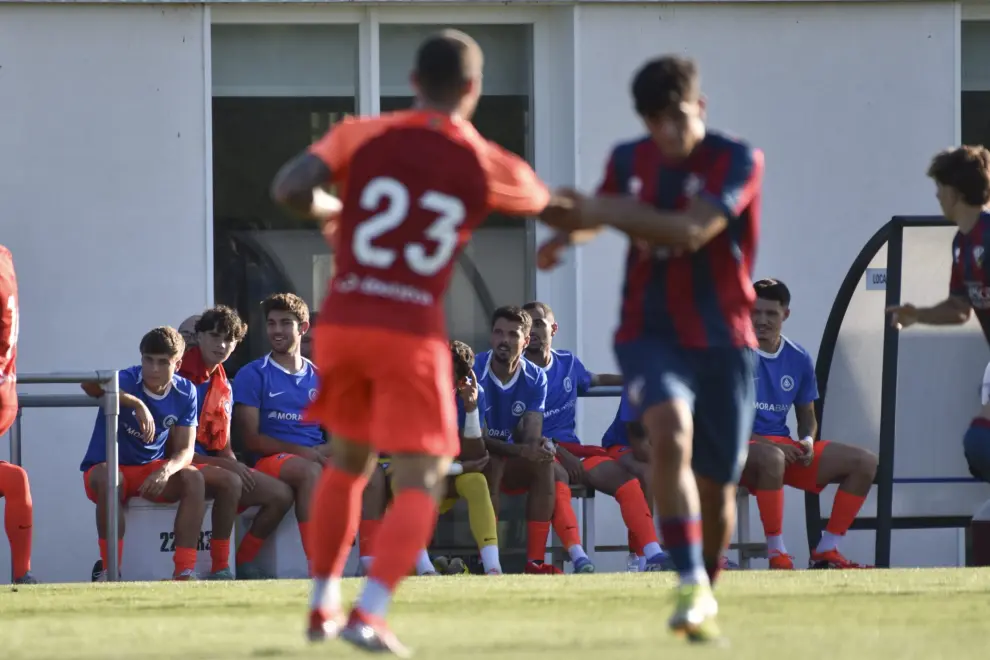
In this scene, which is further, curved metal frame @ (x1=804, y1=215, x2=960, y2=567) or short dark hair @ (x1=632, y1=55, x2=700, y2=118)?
curved metal frame @ (x1=804, y1=215, x2=960, y2=567)

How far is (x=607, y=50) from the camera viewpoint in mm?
12156

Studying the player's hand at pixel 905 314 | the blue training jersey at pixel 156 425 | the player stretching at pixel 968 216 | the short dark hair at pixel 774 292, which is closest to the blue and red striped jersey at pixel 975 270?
the player stretching at pixel 968 216

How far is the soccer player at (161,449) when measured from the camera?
9.75 meters

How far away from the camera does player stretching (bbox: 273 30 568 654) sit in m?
5.03

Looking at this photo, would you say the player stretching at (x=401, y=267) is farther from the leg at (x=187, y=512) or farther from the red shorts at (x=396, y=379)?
the leg at (x=187, y=512)

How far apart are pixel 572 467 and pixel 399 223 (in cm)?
590

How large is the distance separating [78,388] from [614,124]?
3845 mm

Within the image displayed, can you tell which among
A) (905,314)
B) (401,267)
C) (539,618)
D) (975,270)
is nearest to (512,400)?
(975,270)

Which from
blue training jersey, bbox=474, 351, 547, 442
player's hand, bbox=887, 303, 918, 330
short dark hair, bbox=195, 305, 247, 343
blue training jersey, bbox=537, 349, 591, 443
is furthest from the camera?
blue training jersey, bbox=537, 349, 591, 443

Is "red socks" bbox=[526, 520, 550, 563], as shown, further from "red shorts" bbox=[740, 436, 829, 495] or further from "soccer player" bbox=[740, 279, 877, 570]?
"red shorts" bbox=[740, 436, 829, 495]

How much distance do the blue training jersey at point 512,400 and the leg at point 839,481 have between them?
59.7 inches

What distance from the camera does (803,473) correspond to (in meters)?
10.6

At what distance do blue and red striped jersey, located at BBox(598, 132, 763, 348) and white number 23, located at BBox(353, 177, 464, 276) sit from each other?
75cm

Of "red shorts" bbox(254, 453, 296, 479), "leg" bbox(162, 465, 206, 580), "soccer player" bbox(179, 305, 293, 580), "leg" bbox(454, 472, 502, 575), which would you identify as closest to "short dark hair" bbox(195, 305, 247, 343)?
"soccer player" bbox(179, 305, 293, 580)
